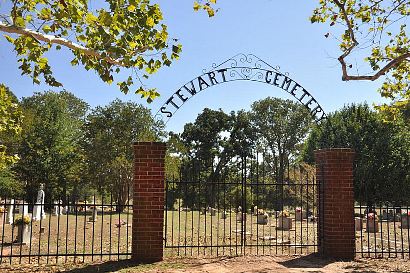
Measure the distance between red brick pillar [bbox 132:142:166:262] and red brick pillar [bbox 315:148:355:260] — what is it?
12.9 ft

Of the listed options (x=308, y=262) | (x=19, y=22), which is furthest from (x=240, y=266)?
(x=19, y=22)

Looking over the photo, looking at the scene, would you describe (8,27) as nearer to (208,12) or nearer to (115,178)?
(208,12)

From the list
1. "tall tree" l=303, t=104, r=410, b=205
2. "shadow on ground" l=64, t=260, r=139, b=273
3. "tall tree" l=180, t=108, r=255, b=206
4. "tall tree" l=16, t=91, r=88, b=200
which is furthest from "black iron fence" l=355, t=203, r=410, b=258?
"tall tree" l=180, t=108, r=255, b=206

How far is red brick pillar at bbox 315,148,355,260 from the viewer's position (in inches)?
372

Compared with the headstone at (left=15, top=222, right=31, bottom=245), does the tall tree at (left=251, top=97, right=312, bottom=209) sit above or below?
above

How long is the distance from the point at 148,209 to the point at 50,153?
26.6m

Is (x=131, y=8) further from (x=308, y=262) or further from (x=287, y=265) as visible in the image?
(x=308, y=262)

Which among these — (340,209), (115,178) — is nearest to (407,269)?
(340,209)

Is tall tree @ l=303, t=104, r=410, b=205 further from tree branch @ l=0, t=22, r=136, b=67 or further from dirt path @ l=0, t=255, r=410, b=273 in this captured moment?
tree branch @ l=0, t=22, r=136, b=67

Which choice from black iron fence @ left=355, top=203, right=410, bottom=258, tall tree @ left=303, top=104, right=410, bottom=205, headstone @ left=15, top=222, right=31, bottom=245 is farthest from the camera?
tall tree @ left=303, top=104, right=410, bottom=205

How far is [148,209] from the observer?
884 cm

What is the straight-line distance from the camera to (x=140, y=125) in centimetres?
3422

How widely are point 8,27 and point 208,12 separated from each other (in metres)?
4.57

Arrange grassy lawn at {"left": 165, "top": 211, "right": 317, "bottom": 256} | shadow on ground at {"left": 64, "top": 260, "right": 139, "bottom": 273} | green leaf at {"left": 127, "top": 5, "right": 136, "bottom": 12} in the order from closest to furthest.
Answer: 1. green leaf at {"left": 127, "top": 5, "right": 136, "bottom": 12}
2. shadow on ground at {"left": 64, "top": 260, "right": 139, "bottom": 273}
3. grassy lawn at {"left": 165, "top": 211, "right": 317, "bottom": 256}
